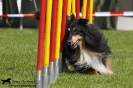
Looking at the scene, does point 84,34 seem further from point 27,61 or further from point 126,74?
point 27,61

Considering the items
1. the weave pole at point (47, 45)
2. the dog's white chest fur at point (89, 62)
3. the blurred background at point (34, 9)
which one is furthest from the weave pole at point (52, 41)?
the blurred background at point (34, 9)

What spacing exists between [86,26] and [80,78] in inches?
33.7

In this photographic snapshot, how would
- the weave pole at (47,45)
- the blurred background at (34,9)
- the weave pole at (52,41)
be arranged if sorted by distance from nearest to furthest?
the weave pole at (47,45) < the weave pole at (52,41) < the blurred background at (34,9)

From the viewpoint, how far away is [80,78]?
7.81m

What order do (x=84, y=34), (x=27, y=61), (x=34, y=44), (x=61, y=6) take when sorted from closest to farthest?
(x=61, y=6)
(x=84, y=34)
(x=27, y=61)
(x=34, y=44)

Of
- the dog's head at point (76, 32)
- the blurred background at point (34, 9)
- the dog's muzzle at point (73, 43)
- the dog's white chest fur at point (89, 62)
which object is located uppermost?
the dog's head at point (76, 32)

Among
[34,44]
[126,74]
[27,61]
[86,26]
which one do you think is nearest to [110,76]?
[126,74]

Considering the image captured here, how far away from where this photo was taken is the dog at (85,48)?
8.09m

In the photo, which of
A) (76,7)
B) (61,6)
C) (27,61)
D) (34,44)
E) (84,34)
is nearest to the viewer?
(61,6)

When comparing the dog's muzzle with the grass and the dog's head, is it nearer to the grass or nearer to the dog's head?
the dog's head

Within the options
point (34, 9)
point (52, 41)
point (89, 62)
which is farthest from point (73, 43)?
point (34, 9)

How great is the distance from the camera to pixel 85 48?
823cm

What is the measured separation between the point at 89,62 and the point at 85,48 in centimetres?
25

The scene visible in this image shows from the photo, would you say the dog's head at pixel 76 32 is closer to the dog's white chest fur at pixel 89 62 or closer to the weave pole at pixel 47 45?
the dog's white chest fur at pixel 89 62
